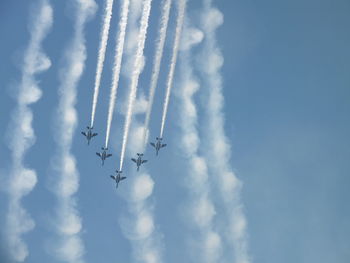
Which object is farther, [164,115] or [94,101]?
[164,115]

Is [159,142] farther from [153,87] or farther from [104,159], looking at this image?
[153,87]

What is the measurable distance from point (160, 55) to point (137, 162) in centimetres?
2630

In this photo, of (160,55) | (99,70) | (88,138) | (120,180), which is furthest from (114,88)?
(120,180)

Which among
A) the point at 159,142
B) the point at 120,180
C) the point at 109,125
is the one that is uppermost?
the point at 159,142

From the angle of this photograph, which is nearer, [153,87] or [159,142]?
[153,87]

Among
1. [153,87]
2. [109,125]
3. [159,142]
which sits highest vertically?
[159,142]

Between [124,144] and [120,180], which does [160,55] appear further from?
[120,180]

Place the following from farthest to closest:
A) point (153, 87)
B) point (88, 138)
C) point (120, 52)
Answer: point (88, 138) < point (153, 87) < point (120, 52)

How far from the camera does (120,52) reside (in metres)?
48.8

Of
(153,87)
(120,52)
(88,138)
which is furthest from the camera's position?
(88,138)

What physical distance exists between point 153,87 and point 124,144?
7.81m

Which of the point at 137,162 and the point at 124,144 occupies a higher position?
the point at 137,162

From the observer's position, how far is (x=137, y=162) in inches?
2872

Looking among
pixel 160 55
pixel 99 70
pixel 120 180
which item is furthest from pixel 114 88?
pixel 120 180
